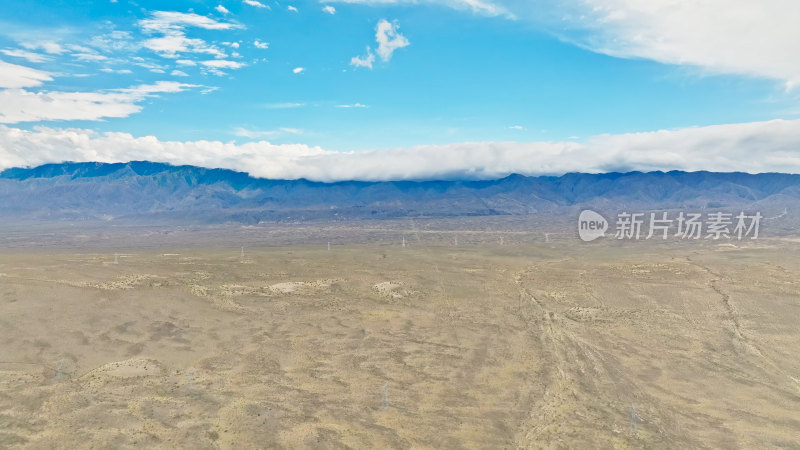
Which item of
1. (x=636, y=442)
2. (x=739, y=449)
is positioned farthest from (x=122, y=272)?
(x=739, y=449)

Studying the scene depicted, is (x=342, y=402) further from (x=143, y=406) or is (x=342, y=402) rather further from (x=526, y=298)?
(x=526, y=298)

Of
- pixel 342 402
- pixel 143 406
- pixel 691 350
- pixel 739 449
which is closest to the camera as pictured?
pixel 739 449

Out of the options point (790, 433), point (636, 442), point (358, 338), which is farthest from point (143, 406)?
point (790, 433)

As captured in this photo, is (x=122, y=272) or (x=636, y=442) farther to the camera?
(x=122, y=272)

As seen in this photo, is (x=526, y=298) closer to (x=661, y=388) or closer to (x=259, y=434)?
(x=661, y=388)

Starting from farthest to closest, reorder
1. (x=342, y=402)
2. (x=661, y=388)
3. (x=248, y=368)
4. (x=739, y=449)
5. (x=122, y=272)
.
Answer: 1. (x=122, y=272)
2. (x=248, y=368)
3. (x=661, y=388)
4. (x=342, y=402)
5. (x=739, y=449)

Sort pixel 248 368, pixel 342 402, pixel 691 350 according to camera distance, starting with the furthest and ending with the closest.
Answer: pixel 691 350, pixel 248 368, pixel 342 402
